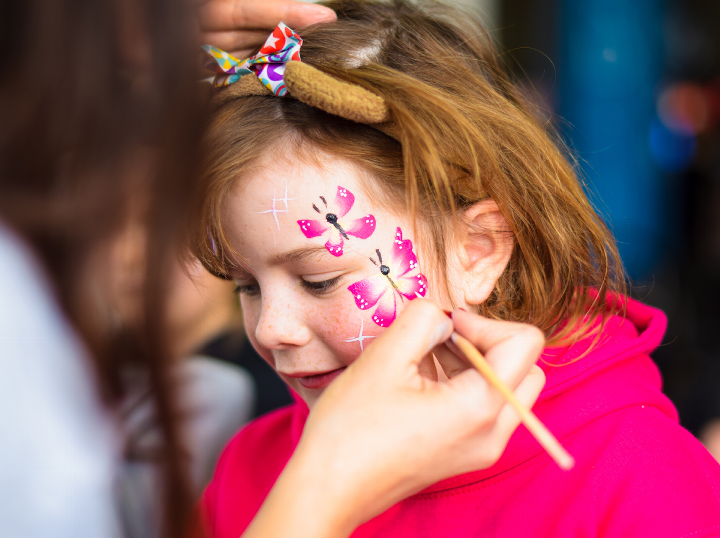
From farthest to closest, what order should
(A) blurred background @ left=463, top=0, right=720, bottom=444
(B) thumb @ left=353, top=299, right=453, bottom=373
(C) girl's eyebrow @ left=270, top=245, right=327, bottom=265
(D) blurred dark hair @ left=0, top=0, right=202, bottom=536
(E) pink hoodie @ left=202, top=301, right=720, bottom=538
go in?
1. (A) blurred background @ left=463, top=0, right=720, bottom=444
2. (C) girl's eyebrow @ left=270, top=245, right=327, bottom=265
3. (E) pink hoodie @ left=202, top=301, right=720, bottom=538
4. (B) thumb @ left=353, top=299, right=453, bottom=373
5. (D) blurred dark hair @ left=0, top=0, right=202, bottom=536

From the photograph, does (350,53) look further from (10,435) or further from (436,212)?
(10,435)

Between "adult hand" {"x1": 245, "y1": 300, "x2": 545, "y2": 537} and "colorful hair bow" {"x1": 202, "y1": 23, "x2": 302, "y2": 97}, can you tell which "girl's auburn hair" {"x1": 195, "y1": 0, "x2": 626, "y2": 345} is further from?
"adult hand" {"x1": 245, "y1": 300, "x2": 545, "y2": 537}

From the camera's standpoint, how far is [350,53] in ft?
3.30

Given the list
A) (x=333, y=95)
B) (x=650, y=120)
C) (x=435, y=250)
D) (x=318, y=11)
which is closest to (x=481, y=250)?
(x=435, y=250)

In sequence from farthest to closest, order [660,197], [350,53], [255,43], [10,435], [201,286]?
[660,197] < [201,286] < [255,43] < [350,53] < [10,435]

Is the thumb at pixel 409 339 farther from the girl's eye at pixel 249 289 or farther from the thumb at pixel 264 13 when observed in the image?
the thumb at pixel 264 13

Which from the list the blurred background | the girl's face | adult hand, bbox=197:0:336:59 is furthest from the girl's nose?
the blurred background

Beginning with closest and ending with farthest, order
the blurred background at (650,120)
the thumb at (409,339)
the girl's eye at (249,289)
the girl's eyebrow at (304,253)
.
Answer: the thumb at (409,339) < the girl's eyebrow at (304,253) < the girl's eye at (249,289) < the blurred background at (650,120)

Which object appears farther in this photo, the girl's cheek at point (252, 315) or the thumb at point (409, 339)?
the girl's cheek at point (252, 315)

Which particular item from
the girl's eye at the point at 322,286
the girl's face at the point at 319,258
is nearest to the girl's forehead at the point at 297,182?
the girl's face at the point at 319,258

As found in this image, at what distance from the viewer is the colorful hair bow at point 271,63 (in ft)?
3.13

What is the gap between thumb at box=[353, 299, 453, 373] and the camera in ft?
2.13

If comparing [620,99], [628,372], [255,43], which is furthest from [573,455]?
[620,99]

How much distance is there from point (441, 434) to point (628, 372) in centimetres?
47
